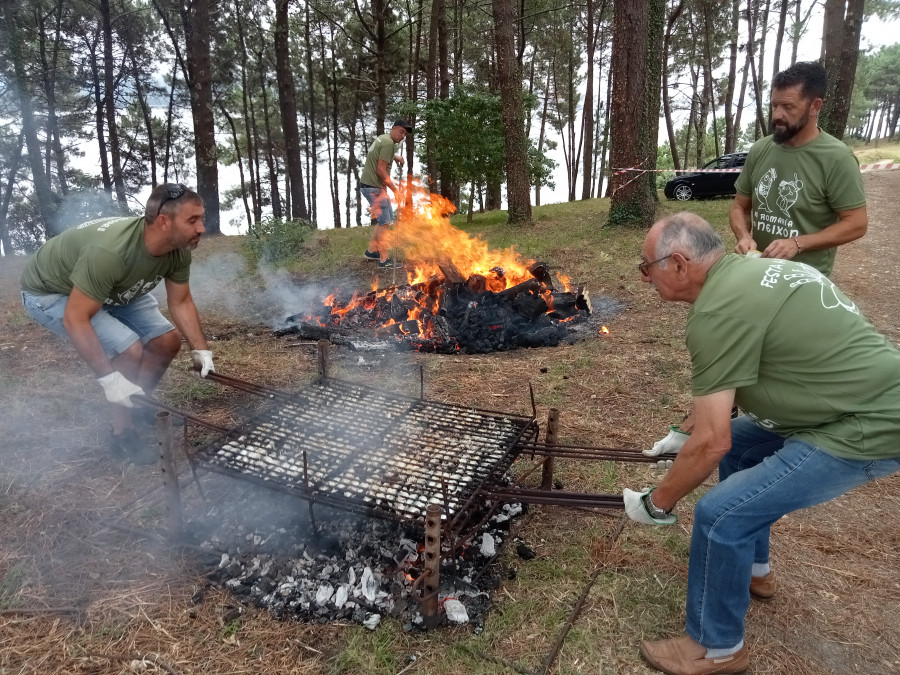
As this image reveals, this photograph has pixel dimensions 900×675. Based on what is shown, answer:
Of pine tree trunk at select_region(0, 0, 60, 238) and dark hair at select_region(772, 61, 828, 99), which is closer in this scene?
dark hair at select_region(772, 61, 828, 99)

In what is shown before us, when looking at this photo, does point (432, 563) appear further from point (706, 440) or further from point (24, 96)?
A: point (24, 96)

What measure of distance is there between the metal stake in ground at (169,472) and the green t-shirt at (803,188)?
3.65 metres

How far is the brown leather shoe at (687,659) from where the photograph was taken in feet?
7.36

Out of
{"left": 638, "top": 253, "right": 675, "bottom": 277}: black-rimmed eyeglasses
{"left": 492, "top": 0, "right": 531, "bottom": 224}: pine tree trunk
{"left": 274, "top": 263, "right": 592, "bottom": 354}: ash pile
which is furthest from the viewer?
{"left": 492, "top": 0, "right": 531, "bottom": 224}: pine tree trunk

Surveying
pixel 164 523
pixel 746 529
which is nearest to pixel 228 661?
pixel 164 523

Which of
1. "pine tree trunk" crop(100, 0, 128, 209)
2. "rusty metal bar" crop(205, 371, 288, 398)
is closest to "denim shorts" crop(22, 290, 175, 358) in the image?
"rusty metal bar" crop(205, 371, 288, 398)

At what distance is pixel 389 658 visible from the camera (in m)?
2.32

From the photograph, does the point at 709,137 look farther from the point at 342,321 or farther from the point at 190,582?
the point at 190,582

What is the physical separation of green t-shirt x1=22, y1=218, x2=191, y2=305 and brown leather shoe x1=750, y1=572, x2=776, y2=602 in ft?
13.1

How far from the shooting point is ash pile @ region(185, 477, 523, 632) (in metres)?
2.56

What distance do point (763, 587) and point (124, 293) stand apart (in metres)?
4.19

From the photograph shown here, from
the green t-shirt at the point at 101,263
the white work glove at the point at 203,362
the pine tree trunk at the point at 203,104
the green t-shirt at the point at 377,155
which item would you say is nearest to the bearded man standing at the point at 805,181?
the white work glove at the point at 203,362

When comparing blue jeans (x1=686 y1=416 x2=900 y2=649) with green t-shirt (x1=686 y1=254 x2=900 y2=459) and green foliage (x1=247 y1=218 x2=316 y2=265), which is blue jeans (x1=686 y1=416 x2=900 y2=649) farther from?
green foliage (x1=247 y1=218 x2=316 y2=265)

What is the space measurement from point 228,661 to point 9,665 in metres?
0.89
